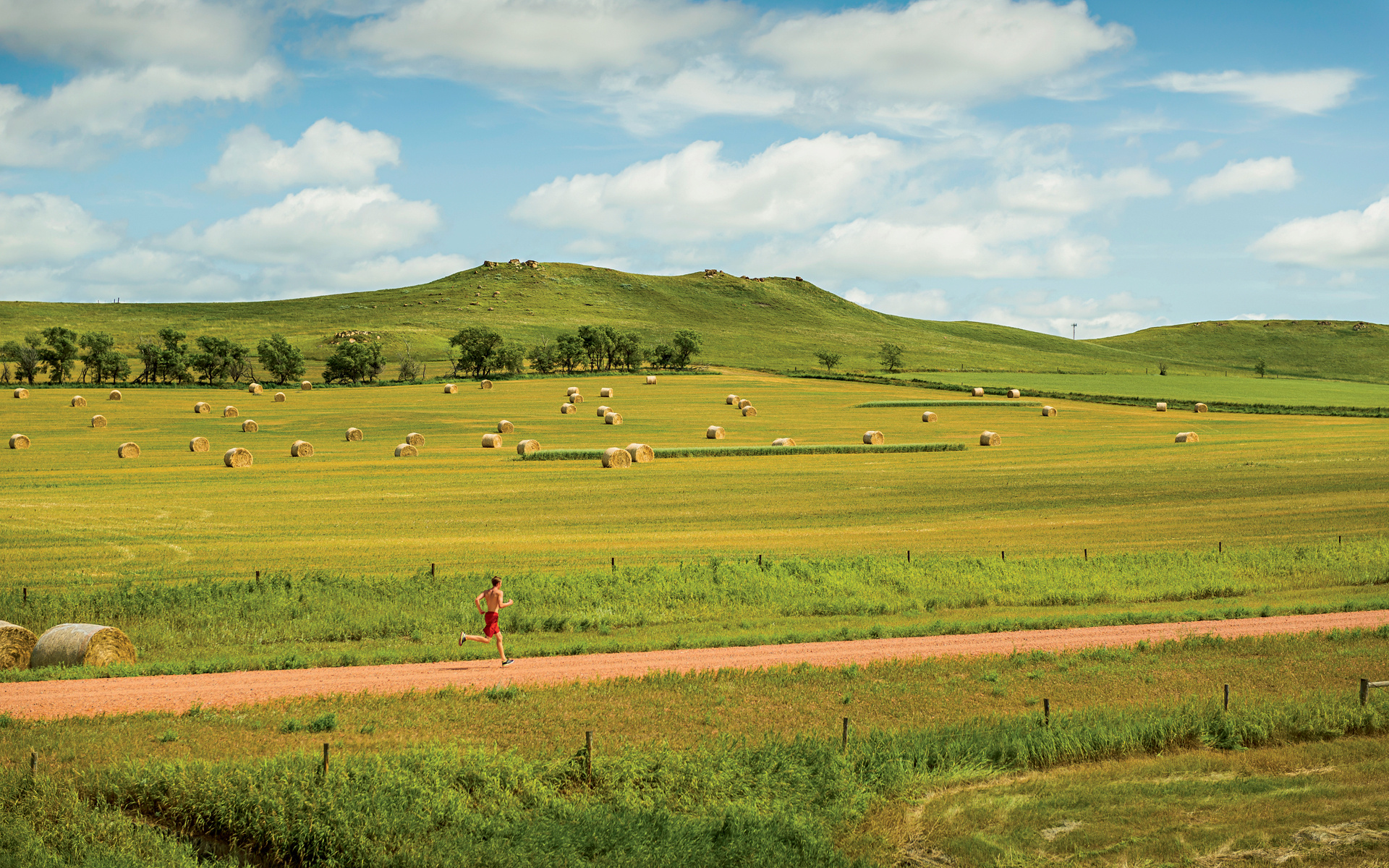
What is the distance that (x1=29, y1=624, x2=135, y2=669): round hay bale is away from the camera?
800 inches

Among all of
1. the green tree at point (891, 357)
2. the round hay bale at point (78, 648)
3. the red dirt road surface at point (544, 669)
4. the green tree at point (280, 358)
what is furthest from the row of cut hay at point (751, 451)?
the green tree at point (891, 357)

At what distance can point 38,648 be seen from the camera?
813 inches

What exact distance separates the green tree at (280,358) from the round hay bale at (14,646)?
103 m

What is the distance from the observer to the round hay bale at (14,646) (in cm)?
2050

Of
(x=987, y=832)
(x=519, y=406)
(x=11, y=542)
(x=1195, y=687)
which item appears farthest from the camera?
(x=519, y=406)

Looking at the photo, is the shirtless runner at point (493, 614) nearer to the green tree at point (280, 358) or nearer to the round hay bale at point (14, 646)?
the round hay bale at point (14, 646)

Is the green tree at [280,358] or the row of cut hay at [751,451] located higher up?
the green tree at [280,358]

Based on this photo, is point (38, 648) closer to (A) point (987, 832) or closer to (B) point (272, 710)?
(B) point (272, 710)

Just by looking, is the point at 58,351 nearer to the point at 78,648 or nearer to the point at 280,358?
the point at 280,358

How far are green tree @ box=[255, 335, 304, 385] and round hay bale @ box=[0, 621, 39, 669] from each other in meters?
103

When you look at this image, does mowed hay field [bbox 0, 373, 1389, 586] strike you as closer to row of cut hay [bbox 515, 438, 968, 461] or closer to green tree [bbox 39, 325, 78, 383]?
row of cut hay [bbox 515, 438, 968, 461]

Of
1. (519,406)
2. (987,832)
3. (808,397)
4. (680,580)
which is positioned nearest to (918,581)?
(680,580)

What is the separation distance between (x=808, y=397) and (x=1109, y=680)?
81.4 m

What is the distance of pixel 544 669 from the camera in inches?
821
